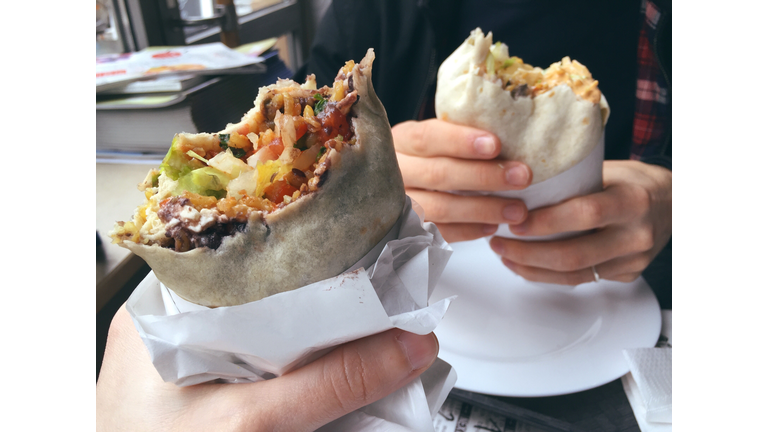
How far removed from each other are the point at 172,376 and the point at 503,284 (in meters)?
1.10

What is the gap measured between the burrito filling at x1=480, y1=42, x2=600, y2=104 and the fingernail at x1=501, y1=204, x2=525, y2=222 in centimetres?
32

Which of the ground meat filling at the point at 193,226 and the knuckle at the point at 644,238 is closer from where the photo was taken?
the ground meat filling at the point at 193,226

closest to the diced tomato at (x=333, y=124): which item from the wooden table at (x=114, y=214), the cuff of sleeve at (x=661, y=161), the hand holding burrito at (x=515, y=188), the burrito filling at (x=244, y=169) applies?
the burrito filling at (x=244, y=169)

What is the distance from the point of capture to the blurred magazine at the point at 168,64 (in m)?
1.82

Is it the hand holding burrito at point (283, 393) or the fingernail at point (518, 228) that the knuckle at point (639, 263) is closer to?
the fingernail at point (518, 228)

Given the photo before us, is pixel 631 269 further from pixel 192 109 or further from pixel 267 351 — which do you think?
pixel 192 109

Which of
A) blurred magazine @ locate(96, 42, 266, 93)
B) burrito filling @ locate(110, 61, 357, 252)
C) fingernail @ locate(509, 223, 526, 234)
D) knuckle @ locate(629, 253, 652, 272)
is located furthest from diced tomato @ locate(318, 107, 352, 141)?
blurred magazine @ locate(96, 42, 266, 93)

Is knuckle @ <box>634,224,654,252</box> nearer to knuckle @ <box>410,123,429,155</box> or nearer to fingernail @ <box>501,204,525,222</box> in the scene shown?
fingernail @ <box>501,204,525,222</box>

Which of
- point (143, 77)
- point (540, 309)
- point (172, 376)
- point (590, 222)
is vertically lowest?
point (540, 309)

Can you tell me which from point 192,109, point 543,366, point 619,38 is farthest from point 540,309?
point 192,109

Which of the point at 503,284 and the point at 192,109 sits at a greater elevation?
the point at 192,109

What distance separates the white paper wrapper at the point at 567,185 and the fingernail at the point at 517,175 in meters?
0.09

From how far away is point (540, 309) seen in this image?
1408 millimetres

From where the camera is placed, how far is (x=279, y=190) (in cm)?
64
